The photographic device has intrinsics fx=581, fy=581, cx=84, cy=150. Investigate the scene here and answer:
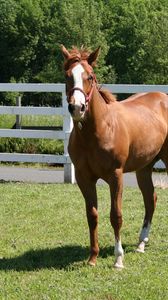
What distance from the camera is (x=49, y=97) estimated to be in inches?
1948

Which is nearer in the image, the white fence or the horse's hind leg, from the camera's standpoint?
the horse's hind leg

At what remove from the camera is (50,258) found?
20.1 feet

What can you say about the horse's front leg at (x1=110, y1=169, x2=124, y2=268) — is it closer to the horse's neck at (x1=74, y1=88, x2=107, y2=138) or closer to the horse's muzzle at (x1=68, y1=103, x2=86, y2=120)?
the horse's neck at (x1=74, y1=88, x2=107, y2=138)

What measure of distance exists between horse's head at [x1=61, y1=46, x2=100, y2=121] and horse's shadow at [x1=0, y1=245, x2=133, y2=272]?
5.40 feet

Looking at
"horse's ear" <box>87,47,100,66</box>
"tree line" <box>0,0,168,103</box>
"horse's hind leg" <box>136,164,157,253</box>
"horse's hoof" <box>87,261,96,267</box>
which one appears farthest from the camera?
"tree line" <box>0,0,168,103</box>

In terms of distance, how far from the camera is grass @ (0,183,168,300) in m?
5.11

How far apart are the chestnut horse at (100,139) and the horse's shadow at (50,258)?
300 millimetres

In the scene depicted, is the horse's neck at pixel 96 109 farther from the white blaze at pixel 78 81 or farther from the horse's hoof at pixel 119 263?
the horse's hoof at pixel 119 263

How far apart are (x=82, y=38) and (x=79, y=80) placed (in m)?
52.5

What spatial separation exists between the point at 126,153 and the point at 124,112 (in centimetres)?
58

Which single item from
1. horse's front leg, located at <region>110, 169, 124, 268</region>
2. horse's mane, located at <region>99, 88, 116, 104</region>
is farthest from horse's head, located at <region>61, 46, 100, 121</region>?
horse's front leg, located at <region>110, 169, 124, 268</region>

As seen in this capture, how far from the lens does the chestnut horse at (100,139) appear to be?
5348 mm

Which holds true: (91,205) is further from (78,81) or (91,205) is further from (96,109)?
(78,81)

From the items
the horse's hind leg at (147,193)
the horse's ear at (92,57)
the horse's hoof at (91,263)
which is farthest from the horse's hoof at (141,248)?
the horse's ear at (92,57)
